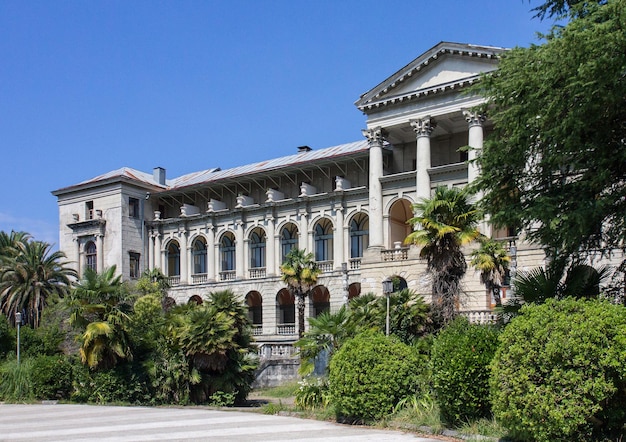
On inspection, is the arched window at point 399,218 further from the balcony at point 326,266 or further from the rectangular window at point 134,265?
the rectangular window at point 134,265

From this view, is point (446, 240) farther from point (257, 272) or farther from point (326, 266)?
point (257, 272)

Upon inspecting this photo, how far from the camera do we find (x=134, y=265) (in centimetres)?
6469

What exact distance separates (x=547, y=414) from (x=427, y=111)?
3478 cm

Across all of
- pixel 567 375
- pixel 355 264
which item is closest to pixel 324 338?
pixel 567 375

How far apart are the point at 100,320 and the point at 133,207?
38.9m

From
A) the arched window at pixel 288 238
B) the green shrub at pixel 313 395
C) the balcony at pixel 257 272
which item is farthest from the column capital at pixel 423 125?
the green shrub at pixel 313 395

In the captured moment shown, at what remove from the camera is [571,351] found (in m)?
12.4

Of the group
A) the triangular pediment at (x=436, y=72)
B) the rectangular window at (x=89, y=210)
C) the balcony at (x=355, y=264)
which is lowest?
the balcony at (x=355, y=264)

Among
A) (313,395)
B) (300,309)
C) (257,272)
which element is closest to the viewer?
(313,395)

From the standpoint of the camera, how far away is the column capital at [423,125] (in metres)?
45.5

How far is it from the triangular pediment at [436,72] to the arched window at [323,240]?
39.8ft

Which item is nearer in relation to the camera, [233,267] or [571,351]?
[571,351]

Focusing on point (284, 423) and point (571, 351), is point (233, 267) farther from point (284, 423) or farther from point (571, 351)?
point (571, 351)

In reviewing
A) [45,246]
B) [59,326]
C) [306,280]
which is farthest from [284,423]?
[45,246]
